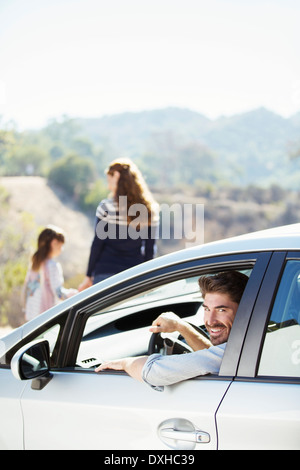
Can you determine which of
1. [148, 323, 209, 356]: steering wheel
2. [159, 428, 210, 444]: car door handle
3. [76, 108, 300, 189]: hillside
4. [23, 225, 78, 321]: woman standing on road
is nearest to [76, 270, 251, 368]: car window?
[148, 323, 209, 356]: steering wheel

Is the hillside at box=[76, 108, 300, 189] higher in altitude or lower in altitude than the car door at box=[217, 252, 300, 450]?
higher

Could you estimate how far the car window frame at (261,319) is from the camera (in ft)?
5.91

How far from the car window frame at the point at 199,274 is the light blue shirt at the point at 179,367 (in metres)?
0.08

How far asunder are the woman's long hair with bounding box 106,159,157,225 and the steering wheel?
71.8 inches

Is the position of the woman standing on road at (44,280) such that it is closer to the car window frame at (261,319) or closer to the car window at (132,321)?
the car window at (132,321)

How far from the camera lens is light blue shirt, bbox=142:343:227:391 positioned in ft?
6.21

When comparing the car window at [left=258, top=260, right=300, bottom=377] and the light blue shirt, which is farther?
the light blue shirt

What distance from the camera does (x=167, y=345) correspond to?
2689mm

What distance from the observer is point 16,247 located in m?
11.9

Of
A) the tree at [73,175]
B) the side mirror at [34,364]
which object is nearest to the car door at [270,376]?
the side mirror at [34,364]

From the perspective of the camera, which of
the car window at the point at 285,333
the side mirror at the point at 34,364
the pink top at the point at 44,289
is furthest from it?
the pink top at the point at 44,289

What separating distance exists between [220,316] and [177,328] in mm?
211

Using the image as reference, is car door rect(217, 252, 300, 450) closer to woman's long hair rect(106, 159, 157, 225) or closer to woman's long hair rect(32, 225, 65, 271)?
woman's long hair rect(106, 159, 157, 225)

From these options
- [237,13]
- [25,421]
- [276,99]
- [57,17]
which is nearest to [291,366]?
[25,421]
